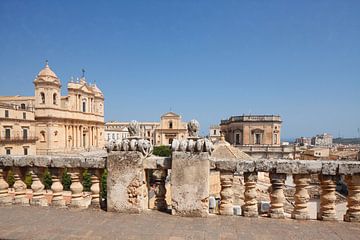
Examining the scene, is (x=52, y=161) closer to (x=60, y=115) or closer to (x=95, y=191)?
(x=95, y=191)

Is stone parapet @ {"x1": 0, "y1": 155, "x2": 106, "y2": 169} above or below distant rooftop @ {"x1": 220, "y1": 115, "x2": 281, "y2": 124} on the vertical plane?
below

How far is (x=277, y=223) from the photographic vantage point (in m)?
4.15

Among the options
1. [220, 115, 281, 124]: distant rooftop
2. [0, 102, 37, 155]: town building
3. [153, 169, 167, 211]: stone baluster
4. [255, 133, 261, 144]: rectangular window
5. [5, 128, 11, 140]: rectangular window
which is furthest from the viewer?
[255, 133, 261, 144]: rectangular window

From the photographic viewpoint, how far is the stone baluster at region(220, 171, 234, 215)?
4.54m

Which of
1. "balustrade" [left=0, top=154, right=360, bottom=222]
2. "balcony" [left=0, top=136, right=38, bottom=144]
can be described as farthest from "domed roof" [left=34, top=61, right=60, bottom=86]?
"balustrade" [left=0, top=154, right=360, bottom=222]

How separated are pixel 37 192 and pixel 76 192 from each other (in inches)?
34.2

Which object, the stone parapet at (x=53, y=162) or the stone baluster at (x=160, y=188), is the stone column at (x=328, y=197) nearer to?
the stone baluster at (x=160, y=188)

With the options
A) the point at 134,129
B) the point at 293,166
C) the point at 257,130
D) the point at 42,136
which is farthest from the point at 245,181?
the point at 257,130

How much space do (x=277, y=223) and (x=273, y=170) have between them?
2.80ft

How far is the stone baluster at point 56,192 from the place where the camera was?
200 inches

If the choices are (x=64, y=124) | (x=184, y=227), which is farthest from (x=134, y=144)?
(x=64, y=124)

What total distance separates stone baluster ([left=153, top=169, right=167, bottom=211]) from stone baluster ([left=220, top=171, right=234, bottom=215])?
108 centimetres

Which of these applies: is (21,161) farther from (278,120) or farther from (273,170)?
(278,120)

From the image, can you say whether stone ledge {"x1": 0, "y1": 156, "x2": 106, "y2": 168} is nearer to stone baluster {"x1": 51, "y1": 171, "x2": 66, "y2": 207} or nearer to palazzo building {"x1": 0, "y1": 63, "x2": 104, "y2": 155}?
stone baluster {"x1": 51, "y1": 171, "x2": 66, "y2": 207}
